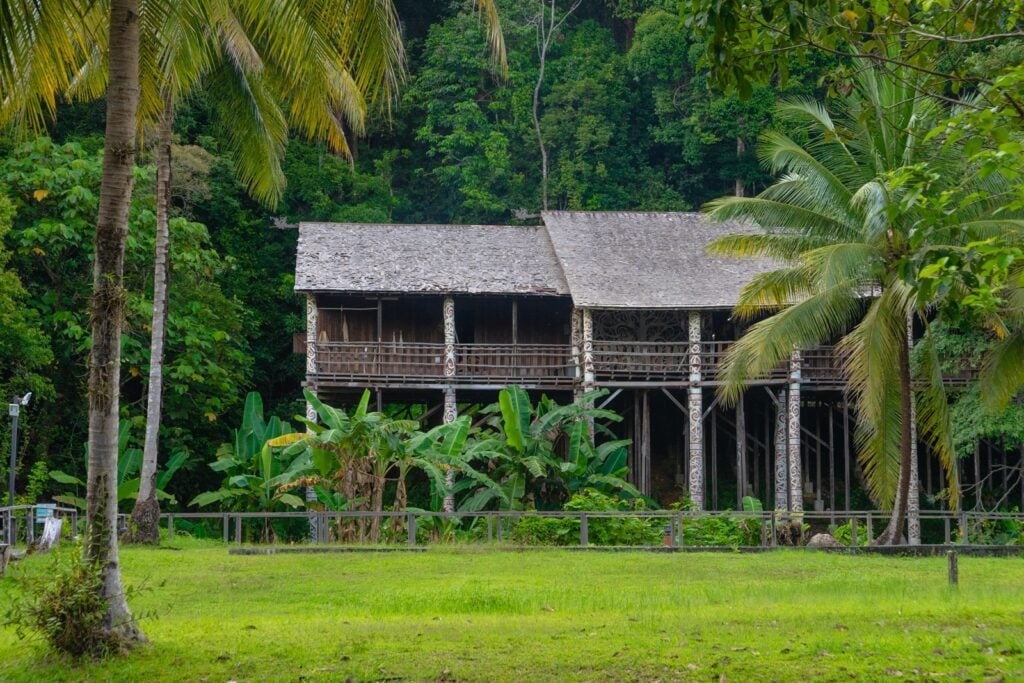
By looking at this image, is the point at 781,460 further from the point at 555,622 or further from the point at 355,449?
the point at 555,622

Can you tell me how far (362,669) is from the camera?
9688 mm

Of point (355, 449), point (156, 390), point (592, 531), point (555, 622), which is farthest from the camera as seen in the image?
point (355, 449)

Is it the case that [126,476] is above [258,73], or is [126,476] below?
below

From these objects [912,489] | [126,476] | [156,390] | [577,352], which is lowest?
[912,489]

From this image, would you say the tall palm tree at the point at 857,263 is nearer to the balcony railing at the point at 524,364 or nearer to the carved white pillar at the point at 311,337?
the balcony railing at the point at 524,364

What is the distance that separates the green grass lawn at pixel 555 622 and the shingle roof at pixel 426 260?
37.3 ft

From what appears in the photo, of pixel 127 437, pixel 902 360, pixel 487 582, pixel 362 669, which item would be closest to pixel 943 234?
pixel 902 360

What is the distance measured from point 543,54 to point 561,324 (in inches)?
596

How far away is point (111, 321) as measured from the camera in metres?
10.5

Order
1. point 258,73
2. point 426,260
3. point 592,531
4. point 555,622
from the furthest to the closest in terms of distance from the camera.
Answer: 1. point 426,260
2. point 592,531
3. point 258,73
4. point 555,622

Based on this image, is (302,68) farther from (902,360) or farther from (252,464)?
(252,464)

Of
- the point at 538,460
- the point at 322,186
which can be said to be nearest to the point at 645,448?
the point at 538,460

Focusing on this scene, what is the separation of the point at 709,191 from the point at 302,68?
33460mm

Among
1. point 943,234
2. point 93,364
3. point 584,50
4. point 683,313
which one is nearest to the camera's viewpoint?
point 93,364
